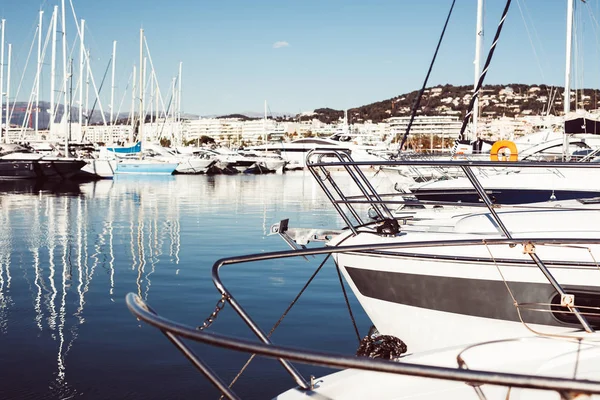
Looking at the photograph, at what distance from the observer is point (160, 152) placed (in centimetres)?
6109

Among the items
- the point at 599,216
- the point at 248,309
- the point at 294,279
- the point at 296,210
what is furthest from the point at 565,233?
the point at 296,210

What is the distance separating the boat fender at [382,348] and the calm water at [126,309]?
3.46 ft

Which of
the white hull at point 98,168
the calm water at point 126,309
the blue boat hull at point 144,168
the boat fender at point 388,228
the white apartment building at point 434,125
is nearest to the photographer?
the boat fender at point 388,228

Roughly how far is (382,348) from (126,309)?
4.47 metres

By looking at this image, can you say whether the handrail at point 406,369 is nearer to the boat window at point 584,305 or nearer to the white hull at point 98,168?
the boat window at point 584,305

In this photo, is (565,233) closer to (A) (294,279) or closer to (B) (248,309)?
(B) (248,309)

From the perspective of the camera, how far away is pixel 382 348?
5078 mm

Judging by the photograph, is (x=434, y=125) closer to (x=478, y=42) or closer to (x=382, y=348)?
(x=478, y=42)

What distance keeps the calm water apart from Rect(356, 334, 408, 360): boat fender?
3.46 ft

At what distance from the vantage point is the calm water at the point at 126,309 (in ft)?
19.8

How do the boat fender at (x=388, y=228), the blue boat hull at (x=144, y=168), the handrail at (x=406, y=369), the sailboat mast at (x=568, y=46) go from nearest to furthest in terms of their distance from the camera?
the handrail at (x=406, y=369) → the boat fender at (x=388, y=228) → the sailboat mast at (x=568, y=46) → the blue boat hull at (x=144, y=168)

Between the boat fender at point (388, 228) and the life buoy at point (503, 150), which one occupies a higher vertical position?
the life buoy at point (503, 150)

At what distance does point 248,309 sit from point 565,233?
435 centimetres

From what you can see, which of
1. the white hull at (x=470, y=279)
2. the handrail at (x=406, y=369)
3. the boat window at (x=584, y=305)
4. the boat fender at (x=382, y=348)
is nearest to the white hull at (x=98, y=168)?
the white hull at (x=470, y=279)
